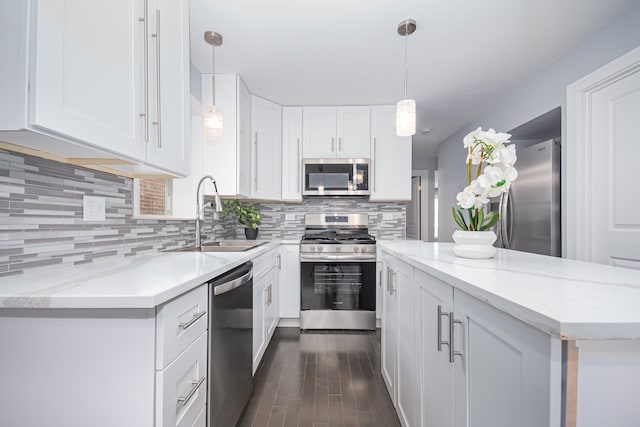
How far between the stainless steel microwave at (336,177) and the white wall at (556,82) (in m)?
1.57

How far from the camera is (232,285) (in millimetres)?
1320

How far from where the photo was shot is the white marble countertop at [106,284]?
2.31ft

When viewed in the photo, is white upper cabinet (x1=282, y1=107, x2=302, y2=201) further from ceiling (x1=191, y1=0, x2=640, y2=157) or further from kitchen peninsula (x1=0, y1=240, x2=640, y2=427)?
kitchen peninsula (x1=0, y1=240, x2=640, y2=427)

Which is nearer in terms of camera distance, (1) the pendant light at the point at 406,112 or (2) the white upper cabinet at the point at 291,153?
(1) the pendant light at the point at 406,112

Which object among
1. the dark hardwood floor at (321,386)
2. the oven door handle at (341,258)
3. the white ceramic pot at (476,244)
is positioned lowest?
the dark hardwood floor at (321,386)

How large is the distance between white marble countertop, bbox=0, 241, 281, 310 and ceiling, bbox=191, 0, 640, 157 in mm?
1569

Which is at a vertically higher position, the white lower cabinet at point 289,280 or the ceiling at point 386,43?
the ceiling at point 386,43

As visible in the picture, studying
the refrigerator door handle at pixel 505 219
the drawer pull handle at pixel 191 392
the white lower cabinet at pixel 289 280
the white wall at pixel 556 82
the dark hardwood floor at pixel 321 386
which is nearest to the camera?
the drawer pull handle at pixel 191 392

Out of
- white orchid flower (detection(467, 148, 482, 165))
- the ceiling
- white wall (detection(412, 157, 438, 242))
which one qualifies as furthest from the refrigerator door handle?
white wall (detection(412, 157, 438, 242))

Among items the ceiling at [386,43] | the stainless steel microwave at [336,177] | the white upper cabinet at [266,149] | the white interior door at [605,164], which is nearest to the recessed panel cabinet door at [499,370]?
the ceiling at [386,43]

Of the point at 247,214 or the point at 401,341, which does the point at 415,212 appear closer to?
the point at 247,214

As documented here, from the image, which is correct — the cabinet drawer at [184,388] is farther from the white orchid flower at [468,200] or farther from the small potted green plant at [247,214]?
the small potted green plant at [247,214]

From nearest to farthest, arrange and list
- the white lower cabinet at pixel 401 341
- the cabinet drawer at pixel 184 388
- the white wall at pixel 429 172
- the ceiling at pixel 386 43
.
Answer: the cabinet drawer at pixel 184 388 < the white lower cabinet at pixel 401 341 < the ceiling at pixel 386 43 < the white wall at pixel 429 172

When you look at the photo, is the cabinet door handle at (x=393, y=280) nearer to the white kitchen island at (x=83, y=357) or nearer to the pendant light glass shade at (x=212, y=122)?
the white kitchen island at (x=83, y=357)
